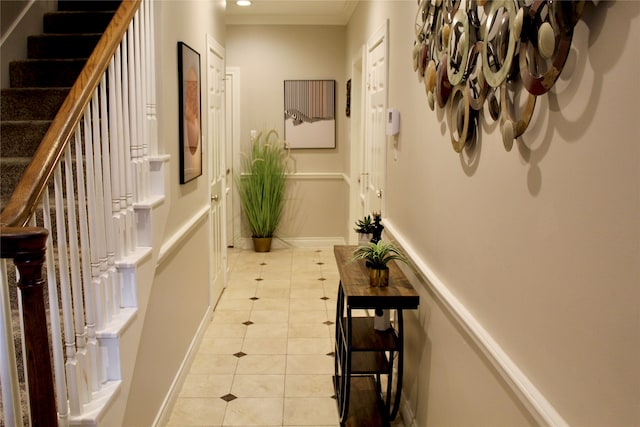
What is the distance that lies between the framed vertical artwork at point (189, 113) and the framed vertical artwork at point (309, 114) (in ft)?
9.44

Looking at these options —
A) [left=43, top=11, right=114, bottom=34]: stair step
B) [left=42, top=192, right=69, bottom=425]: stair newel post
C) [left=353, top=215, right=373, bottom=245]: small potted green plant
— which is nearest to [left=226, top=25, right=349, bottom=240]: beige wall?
[left=43, top=11, right=114, bottom=34]: stair step

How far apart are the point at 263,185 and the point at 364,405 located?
387cm

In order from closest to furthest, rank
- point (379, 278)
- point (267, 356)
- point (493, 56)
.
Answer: point (493, 56), point (379, 278), point (267, 356)

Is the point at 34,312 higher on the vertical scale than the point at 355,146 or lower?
lower

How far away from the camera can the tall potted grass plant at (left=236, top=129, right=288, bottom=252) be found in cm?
648

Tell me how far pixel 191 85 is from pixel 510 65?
2.54 meters

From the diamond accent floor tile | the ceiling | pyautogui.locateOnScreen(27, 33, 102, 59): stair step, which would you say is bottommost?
the diamond accent floor tile

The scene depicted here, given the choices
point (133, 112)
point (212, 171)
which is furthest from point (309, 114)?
point (133, 112)

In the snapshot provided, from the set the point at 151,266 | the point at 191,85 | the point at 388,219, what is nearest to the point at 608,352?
the point at 151,266

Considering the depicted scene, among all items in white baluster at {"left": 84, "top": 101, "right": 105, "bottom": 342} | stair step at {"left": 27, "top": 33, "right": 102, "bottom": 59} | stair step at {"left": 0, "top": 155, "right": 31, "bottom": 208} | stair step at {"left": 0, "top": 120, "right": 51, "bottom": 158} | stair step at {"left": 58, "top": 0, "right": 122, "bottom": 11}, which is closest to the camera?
white baluster at {"left": 84, "top": 101, "right": 105, "bottom": 342}

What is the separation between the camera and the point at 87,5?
404 cm

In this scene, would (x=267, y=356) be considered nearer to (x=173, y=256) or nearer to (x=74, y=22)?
(x=173, y=256)

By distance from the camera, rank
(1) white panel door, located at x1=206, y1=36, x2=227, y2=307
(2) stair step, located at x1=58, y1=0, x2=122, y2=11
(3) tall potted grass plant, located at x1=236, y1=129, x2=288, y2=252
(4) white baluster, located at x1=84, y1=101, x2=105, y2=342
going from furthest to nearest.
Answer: (3) tall potted grass plant, located at x1=236, y1=129, x2=288, y2=252, (1) white panel door, located at x1=206, y1=36, x2=227, y2=307, (2) stair step, located at x1=58, y1=0, x2=122, y2=11, (4) white baluster, located at x1=84, y1=101, x2=105, y2=342

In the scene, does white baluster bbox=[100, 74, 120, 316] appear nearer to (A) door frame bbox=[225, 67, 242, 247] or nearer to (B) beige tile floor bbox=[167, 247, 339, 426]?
(B) beige tile floor bbox=[167, 247, 339, 426]
